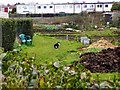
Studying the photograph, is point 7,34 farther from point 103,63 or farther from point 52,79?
point 52,79

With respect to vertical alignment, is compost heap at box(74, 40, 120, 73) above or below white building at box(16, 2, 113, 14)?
below

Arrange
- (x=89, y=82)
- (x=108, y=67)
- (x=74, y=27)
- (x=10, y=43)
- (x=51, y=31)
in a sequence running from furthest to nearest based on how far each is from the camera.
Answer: (x=74, y=27), (x=51, y=31), (x=10, y=43), (x=108, y=67), (x=89, y=82)

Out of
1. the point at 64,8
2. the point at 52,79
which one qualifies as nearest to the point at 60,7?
the point at 64,8

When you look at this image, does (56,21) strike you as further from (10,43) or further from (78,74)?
(78,74)

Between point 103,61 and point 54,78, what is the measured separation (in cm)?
656

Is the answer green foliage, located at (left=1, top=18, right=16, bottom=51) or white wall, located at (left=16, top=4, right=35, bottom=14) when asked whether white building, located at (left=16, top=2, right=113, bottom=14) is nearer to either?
white wall, located at (left=16, top=4, right=35, bottom=14)

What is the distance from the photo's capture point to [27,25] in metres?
24.4

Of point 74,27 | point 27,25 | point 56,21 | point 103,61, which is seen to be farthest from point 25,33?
point 56,21

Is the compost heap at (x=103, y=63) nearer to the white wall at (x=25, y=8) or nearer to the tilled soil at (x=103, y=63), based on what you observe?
the tilled soil at (x=103, y=63)

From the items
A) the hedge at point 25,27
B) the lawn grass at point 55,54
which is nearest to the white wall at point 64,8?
the hedge at point 25,27

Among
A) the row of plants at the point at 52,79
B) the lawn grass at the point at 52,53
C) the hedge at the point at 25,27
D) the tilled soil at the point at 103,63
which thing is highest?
the row of plants at the point at 52,79

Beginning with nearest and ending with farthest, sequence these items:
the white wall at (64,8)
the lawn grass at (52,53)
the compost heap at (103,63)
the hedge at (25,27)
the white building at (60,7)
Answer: the compost heap at (103,63)
the lawn grass at (52,53)
the hedge at (25,27)
the white building at (60,7)
the white wall at (64,8)

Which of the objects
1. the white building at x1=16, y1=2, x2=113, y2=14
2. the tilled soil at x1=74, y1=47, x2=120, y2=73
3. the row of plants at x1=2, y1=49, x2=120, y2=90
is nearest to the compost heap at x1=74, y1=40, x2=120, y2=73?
the tilled soil at x1=74, y1=47, x2=120, y2=73

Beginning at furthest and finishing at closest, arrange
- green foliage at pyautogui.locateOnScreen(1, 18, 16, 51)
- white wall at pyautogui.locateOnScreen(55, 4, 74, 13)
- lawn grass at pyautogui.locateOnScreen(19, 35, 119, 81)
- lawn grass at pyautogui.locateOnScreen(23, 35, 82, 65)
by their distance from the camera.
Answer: white wall at pyautogui.locateOnScreen(55, 4, 74, 13) < green foliage at pyautogui.locateOnScreen(1, 18, 16, 51) < lawn grass at pyautogui.locateOnScreen(23, 35, 82, 65) < lawn grass at pyautogui.locateOnScreen(19, 35, 119, 81)
